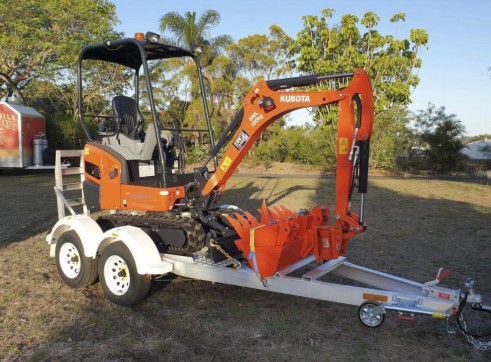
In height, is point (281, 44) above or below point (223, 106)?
above

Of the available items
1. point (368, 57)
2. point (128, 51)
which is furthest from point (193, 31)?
point (128, 51)

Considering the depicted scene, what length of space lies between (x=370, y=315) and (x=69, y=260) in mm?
3849

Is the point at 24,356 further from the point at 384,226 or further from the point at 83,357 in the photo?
the point at 384,226

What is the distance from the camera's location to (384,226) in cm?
973

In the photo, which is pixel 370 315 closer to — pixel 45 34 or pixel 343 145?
pixel 343 145

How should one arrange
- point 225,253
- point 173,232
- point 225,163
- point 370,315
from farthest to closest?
point 173,232, point 225,163, point 225,253, point 370,315

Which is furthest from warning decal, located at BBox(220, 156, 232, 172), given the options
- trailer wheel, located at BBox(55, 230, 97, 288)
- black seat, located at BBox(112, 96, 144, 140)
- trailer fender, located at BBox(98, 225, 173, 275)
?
trailer wheel, located at BBox(55, 230, 97, 288)

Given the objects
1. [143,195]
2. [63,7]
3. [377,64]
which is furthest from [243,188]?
[377,64]

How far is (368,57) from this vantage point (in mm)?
26469

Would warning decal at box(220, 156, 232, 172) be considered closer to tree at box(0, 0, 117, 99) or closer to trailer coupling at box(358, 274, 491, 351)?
trailer coupling at box(358, 274, 491, 351)

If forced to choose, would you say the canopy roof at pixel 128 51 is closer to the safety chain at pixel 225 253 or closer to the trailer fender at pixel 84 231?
the trailer fender at pixel 84 231

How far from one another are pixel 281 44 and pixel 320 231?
82.6ft

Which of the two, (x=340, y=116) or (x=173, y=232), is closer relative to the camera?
(x=340, y=116)

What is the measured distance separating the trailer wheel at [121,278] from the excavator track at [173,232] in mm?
549
